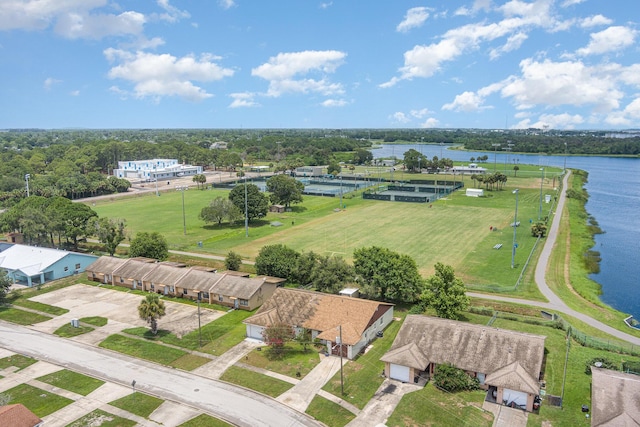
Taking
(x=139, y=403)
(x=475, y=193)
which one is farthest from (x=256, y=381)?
(x=475, y=193)

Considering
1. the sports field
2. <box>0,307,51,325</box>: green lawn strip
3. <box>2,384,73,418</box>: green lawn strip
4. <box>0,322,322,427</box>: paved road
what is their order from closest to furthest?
<box>0,322,322,427</box>: paved road → <box>2,384,73,418</box>: green lawn strip → <box>0,307,51,325</box>: green lawn strip → the sports field

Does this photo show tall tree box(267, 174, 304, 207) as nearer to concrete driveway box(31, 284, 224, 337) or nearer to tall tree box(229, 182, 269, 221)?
tall tree box(229, 182, 269, 221)

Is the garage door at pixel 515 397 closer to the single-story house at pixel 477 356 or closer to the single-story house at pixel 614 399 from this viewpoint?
the single-story house at pixel 477 356

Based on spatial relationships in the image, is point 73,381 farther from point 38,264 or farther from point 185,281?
point 38,264

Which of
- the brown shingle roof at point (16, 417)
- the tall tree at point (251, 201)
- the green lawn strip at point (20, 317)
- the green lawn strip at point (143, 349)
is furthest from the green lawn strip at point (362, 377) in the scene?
the tall tree at point (251, 201)

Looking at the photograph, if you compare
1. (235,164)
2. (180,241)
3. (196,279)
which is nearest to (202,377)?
(196,279)

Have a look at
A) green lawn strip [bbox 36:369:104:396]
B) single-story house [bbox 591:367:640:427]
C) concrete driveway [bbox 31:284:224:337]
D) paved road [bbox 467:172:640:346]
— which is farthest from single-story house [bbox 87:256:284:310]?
single-story house [bbox 591:367:640:427]

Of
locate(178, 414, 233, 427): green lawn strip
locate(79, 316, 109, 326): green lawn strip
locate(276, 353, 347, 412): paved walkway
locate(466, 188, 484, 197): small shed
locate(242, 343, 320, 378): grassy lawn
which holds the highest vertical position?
locate(466, 188, 484, 197): small shed
